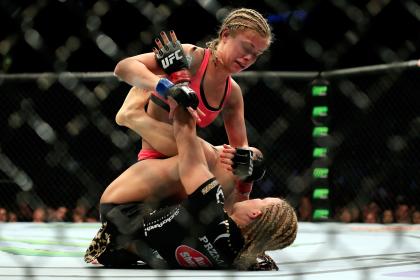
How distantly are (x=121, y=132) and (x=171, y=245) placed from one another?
181 centimetres

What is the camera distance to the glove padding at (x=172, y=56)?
1.37 meters

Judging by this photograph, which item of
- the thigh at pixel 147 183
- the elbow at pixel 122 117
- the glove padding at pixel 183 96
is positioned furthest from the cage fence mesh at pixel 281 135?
the glove padding at pixel 183 96

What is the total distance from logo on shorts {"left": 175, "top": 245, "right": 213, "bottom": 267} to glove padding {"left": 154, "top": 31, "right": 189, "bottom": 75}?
35 cm

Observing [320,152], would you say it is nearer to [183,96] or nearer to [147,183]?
[147,183]

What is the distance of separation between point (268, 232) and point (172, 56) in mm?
Answer: 391

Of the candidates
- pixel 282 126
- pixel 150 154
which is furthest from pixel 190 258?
pixel 282 126

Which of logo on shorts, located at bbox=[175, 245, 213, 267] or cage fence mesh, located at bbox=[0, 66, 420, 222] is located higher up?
cage fence mesh, located at bbox=[0, 66, 420, 222]

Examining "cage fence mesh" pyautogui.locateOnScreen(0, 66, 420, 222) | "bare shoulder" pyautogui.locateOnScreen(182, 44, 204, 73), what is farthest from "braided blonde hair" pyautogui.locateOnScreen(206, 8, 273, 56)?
"cage fence mesh" pyautogui.locateOnScreen(0, 66, 420, 222)

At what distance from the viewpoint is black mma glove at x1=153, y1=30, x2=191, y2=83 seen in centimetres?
137

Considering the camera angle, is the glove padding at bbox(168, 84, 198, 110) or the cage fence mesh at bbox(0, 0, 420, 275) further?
the cage fence mesh at bbox(0, 0, 420, 275)

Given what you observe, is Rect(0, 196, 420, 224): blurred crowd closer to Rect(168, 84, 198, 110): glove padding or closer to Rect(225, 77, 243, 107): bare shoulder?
Rect(225, 77, 243, 107): bare shoulder

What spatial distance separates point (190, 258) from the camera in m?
1.43

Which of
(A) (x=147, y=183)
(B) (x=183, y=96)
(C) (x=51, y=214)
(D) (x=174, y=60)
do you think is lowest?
(A) (x=147, y=183)

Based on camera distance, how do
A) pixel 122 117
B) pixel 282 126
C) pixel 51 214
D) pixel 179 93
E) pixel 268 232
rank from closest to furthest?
pixel 179 93 < pixel 268 232 < pixel 122 117 < pixel 282 126 < pixel 51 214
